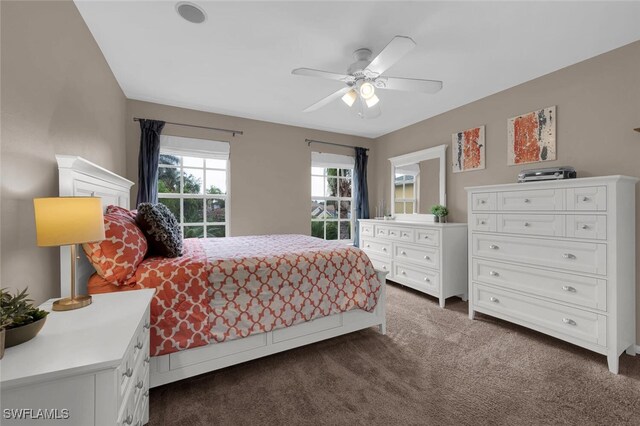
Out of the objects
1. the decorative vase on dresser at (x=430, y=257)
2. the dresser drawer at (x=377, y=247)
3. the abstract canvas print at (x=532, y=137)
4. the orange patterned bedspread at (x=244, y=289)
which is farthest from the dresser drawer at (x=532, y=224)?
the dresser drawer at (x=377, y=247)

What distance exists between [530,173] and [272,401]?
9.39 ft

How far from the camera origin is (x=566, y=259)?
2.17 metres

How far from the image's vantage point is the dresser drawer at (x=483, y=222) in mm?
2678

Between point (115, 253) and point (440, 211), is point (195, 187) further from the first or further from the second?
Answer: point (440, 211)

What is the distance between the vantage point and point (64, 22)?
1677 millimetres

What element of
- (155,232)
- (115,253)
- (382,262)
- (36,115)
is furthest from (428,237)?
(36,115)

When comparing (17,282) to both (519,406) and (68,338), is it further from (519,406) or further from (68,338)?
(519,406)

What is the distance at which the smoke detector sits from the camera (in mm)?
1801

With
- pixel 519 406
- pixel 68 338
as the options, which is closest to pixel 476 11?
pixel 519 406

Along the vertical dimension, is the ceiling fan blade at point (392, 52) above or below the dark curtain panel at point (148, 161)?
above

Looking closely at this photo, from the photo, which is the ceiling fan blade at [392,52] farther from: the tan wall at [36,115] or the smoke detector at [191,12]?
the tan wall at [36,115]

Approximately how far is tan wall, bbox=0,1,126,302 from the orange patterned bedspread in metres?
0.45

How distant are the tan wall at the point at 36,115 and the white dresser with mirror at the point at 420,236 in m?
3.41

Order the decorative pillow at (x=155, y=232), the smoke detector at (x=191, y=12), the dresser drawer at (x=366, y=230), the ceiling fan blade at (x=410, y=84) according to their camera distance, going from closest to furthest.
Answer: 1. the smoke detector at (x=191, y=12)
2. the decorative pillow at (x=155, y=232)
3. the ceiling fan blade at (x=410, y=84)
4. the dresser drawer at (x=366, y=230)
